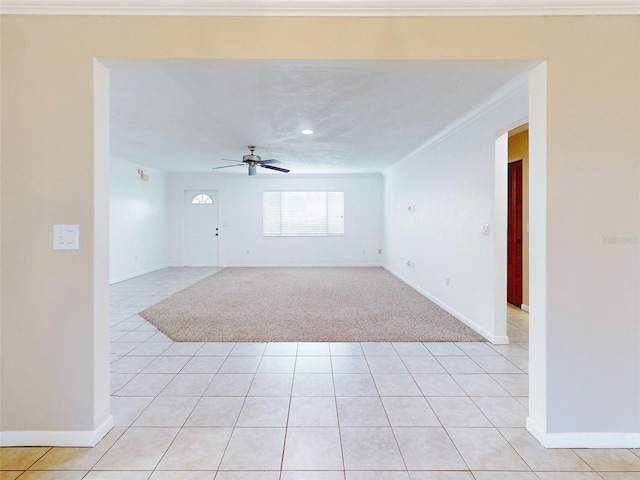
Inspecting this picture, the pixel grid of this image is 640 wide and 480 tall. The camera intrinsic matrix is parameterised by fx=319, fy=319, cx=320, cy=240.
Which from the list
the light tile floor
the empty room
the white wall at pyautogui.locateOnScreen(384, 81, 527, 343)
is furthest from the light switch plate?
the white wall at pyautogui.locateOnScreen(384, 81, 527, 343)

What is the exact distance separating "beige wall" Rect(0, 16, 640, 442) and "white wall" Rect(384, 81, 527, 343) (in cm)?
106

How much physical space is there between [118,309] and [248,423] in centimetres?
335

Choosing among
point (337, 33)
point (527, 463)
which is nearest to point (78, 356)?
point (337, 33)

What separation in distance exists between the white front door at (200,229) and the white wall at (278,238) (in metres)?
0.14

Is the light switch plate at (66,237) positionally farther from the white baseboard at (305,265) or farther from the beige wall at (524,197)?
the white baseboard at (305,265)

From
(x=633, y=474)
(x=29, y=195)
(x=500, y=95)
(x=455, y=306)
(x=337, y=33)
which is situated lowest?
(x=633, y=474)

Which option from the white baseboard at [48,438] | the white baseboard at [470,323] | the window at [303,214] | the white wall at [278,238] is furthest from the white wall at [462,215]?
the white baseboard at [48,438]

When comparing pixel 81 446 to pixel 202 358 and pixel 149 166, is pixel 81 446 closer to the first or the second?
pixel 202 358

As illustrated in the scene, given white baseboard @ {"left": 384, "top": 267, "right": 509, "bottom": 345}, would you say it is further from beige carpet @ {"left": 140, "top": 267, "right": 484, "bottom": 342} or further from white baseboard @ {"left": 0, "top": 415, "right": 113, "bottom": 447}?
white baseboard @ {"left": 0, "top": 415, "right": 113, "bottom": 447}

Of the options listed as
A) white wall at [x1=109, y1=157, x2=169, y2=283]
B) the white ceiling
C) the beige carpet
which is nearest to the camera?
the white ceiling

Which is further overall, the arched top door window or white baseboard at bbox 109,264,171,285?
the arched top door window

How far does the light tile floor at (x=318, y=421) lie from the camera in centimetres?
155

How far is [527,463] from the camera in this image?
1.59m

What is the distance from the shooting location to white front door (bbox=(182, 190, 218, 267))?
27.4 feet
